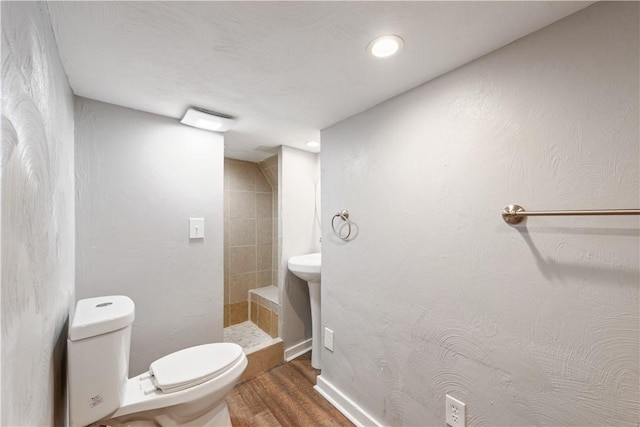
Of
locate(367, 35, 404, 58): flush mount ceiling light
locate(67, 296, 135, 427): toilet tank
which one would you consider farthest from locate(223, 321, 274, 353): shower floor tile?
locate(367, 35, 404, 58): flush mount ceiling light

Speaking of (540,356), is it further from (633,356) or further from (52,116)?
(52,116)

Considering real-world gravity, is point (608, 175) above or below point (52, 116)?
below

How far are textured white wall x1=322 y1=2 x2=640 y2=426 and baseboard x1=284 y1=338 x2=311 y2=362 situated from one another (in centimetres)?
83

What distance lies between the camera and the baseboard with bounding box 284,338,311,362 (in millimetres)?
2217

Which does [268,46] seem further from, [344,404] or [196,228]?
[344,404]

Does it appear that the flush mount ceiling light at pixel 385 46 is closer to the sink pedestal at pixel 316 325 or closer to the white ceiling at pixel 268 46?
the white ceiling at pixel 268 46

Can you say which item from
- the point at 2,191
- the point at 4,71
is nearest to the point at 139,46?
the point at 4,71

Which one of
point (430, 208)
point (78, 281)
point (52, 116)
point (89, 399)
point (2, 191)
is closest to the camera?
point (2, 191)

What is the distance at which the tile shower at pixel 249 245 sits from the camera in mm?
2619

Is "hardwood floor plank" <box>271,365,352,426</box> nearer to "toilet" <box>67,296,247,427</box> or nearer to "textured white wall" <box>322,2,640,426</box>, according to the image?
"textured white wall" <box>322,2,640,426</box>

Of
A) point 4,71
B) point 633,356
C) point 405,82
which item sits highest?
point 405,82

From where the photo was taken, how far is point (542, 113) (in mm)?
920

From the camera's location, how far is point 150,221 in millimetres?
1591

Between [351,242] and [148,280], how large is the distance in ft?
4.08
